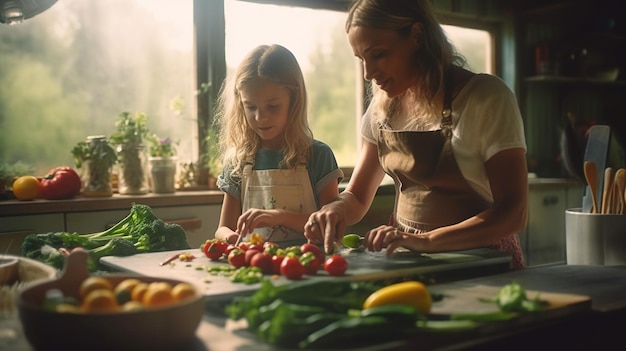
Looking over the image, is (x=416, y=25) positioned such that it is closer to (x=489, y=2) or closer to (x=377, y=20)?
(x=377, y=20)

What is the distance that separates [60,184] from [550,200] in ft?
9.96

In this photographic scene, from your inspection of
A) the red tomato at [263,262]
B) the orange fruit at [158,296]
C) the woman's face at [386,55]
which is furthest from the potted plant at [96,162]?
the orange fruit at [158,296]

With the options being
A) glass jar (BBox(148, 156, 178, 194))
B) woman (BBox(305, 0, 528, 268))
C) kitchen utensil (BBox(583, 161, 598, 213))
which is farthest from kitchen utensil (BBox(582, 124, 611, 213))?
glass jar (BBox(148, 156, 178, 194))

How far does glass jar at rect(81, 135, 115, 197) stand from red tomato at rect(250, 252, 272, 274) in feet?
6.15

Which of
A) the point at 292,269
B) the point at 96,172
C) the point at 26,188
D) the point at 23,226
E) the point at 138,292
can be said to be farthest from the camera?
A: the point at 96,172

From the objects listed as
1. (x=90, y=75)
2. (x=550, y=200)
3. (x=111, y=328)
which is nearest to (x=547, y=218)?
(x=550, y=200)

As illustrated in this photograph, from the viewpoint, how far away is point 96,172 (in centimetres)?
305

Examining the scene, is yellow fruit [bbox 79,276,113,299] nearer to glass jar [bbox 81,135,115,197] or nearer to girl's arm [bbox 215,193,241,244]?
girl's arm [bbox 215,193,241,244]

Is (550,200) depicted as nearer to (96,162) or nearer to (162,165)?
(162,165)

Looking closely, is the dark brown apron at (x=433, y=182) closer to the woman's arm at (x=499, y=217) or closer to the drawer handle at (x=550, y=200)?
the woman's arm at (x=499, y=217)

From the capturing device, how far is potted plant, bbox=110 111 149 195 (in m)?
3.15

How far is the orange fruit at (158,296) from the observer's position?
3.01 feet

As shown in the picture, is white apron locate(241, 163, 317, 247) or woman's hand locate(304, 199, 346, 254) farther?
white apron locate(241, 163, 317, 247)

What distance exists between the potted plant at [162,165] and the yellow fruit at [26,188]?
22.2 inches
